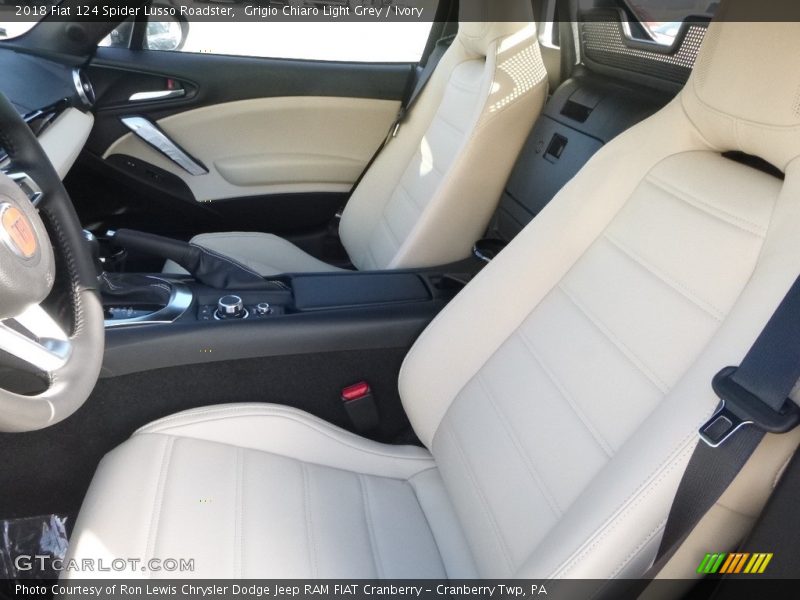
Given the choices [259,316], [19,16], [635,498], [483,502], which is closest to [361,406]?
[259,316]

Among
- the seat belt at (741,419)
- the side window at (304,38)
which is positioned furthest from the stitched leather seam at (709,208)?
the side window at (304,38)

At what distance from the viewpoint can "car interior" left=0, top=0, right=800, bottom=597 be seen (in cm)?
70

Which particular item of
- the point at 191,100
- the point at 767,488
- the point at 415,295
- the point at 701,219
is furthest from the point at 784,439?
the point at 191,100

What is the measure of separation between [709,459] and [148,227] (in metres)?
1.85

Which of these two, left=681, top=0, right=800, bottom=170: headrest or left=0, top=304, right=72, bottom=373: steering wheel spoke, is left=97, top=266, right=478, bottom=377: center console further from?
left=681, top=0, right=800, bottom=170: headrest

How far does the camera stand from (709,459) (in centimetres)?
65

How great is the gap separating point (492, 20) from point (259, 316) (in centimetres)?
82

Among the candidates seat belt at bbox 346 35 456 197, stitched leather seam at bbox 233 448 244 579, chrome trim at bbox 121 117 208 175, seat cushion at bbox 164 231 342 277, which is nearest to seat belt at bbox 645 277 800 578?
stitched leather seam at bbox 233 448 244 579

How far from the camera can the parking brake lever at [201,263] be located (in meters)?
1.29

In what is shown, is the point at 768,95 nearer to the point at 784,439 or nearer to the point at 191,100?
the point at 784,439

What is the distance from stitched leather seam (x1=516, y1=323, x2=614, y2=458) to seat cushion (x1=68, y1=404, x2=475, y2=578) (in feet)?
0.95

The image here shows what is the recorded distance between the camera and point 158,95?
2.02 m

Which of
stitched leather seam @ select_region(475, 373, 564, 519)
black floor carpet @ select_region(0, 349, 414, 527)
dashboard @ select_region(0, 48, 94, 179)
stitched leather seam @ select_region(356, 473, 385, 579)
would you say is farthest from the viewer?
dashboard @ select_region(0, 48, 94, 179)

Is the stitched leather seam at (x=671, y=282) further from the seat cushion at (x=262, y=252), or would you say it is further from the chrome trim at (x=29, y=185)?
the seat cushion at (x=262, y=252)
